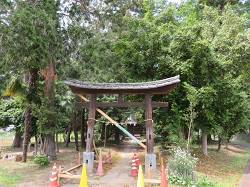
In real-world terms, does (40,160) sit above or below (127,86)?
below

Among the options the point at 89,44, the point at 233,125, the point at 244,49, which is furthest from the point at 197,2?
the point at 89,44

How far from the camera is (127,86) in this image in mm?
9672

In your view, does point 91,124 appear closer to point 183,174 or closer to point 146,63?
point 183,174

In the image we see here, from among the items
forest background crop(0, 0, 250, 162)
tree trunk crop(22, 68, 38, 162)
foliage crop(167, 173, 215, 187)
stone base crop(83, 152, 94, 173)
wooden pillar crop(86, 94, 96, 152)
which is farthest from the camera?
tree trunk crop(22, 68, 38, 162)

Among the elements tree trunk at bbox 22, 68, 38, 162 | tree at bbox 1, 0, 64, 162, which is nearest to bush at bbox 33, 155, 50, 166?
tree trunk at bbox 22, 68, 38, 162

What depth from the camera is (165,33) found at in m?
13.4

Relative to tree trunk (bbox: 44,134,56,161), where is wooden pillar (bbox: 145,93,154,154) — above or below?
above

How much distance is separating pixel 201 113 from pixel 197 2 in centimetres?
1342

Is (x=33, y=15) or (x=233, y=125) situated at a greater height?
(x=33, y=15)

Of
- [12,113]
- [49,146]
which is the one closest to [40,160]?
[49,146]

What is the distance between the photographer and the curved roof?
9398 millimetres

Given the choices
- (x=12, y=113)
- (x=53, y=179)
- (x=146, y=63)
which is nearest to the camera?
(x=53, y=179)

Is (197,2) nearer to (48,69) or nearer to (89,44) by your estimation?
(89,44)

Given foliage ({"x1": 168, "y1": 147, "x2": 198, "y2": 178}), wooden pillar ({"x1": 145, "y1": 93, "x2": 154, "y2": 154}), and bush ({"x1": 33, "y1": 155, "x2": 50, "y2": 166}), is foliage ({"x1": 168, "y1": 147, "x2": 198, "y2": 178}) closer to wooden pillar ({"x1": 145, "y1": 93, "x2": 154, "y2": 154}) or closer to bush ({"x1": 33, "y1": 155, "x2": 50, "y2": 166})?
wooden pillar ({"x1": 145, "y1": 93, "x2": 154, "y2": 154})
